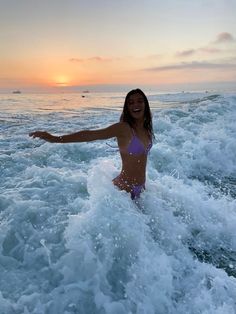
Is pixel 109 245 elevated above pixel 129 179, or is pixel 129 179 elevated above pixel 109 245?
pixel 129 179

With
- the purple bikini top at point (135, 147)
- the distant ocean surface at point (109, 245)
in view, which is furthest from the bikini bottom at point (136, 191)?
the purple bikini top at point (135, 147)

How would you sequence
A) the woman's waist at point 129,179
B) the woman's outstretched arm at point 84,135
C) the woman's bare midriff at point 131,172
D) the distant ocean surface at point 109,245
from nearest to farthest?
the distant ocean surface at point 109,245
the woman's outstretched arm at point 84,135
the woman's bare midriff at point 131,172
the woman's waist at point 129,179

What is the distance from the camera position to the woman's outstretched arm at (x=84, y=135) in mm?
4433

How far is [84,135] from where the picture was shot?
468 centimetres

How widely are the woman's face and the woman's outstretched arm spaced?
0.74 feet

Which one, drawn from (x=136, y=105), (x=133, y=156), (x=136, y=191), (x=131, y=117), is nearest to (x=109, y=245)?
(x=136, y=191)

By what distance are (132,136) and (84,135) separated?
0.71 m

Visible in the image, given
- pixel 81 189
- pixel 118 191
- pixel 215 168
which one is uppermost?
pixel 118 191

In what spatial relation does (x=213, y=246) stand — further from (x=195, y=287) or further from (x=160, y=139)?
(x=160, y=139)

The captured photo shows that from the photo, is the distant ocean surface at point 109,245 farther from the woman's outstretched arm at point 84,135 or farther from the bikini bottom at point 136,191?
the woman's outstretched arm at point 84,135

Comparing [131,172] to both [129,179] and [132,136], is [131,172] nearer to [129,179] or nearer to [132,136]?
[129,179]

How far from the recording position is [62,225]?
4.89 metres

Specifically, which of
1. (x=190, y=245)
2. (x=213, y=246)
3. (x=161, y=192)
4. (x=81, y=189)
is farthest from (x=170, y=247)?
(x=81, y=189)

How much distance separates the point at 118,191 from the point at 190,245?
127 centimetres
